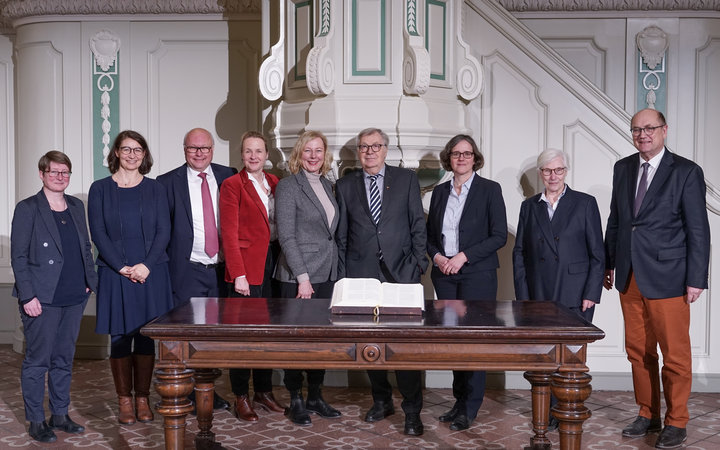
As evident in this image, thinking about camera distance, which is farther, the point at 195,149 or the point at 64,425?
the point at 195,149

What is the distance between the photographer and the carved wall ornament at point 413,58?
15.6 feet

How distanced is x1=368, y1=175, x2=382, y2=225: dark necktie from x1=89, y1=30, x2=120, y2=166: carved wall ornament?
2619mm

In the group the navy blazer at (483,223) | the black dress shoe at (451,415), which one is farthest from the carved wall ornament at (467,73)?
the black dress shoe at (451,415)

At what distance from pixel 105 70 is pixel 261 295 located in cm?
256

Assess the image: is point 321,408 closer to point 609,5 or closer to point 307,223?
point 307,223

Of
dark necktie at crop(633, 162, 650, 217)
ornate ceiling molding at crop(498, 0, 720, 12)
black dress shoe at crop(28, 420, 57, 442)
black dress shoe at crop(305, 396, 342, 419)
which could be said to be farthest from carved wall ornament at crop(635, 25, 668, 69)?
black dress shoe at crop(28, 420, 57, 442)

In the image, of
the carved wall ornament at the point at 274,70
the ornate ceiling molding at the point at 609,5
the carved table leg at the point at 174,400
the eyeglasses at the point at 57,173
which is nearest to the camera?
the carved table leg at the point at 174,400

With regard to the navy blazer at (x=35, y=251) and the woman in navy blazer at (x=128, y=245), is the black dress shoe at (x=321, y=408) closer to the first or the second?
the woman in navy blazer at (x=128, y=245)

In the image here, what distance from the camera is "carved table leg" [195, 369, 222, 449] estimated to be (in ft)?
13.1

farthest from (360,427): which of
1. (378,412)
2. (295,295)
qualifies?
(295,295)

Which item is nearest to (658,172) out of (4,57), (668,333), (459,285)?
(668,333)

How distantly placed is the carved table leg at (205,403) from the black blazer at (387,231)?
3.04ft

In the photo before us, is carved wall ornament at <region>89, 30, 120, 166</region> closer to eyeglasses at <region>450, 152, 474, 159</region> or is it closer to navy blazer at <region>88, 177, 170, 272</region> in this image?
navy blazer at <region>88, 177, 170, 272</region>

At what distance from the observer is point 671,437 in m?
4.30
